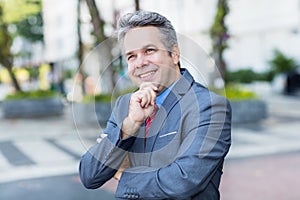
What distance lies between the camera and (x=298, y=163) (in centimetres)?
675

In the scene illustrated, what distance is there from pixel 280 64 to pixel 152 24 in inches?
864

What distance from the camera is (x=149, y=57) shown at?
1171 millimetres

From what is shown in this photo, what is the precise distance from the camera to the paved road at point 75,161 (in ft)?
17.6

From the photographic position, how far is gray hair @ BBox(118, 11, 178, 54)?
45.5 inches

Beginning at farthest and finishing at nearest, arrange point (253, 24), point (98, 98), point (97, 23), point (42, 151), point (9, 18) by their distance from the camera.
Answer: point (253, 24) → point (9, 18) → point (97, 23) → point (42, 151) → point (98, 98)

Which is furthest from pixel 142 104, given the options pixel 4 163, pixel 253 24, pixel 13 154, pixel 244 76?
pixel 253 24

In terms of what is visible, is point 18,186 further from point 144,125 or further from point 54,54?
point 54,54

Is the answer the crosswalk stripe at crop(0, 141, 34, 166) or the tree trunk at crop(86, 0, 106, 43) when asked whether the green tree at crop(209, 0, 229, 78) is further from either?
the crosswalk stripe at crop(0, 141, 34, 166)

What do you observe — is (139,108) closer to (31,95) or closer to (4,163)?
(4,163)

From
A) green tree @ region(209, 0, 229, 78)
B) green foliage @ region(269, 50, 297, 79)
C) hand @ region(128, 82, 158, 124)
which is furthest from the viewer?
green foliage @ region(269, 50, 297, 79)

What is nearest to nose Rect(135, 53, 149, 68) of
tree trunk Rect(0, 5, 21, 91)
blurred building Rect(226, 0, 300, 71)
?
tree trunk Rect(0, 5, 21, 91)

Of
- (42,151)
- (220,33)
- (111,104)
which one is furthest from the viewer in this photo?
(220,33)

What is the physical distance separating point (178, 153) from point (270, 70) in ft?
73.8

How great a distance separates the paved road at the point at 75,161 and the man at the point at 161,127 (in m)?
1.65
